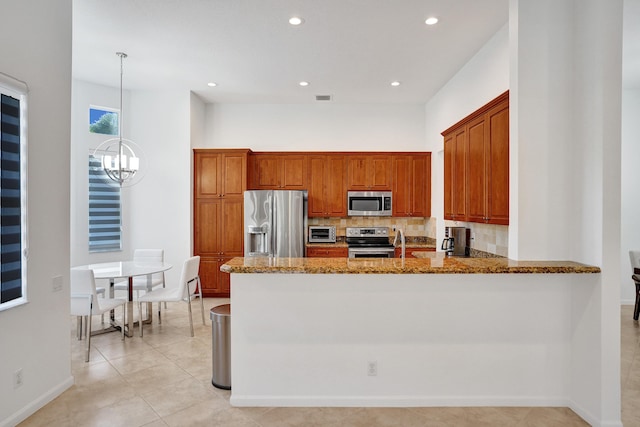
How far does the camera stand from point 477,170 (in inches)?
140

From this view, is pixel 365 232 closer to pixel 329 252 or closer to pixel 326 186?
pixel 329 252

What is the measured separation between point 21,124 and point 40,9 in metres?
0.89

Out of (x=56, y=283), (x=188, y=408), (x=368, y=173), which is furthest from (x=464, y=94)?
(x=56, y=283)

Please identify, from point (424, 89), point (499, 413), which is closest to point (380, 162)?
point (424, 89)

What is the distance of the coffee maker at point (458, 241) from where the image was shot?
4.46m

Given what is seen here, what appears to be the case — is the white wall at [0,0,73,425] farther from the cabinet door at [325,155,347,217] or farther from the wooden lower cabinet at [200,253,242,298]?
the cabinet door at [325,155,347,217]

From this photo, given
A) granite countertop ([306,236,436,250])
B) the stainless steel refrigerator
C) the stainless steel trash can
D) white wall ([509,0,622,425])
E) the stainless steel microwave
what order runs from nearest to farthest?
white wall ([509,0,622,425]) → the stainless steel trash can → the stainless steel refrigerator → granite countertop ([306,236,436,250]) → the stainless steel microwave

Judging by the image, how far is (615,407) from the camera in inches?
92.0

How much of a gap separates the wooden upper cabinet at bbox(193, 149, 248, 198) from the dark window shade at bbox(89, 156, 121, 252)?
1238 millimetres

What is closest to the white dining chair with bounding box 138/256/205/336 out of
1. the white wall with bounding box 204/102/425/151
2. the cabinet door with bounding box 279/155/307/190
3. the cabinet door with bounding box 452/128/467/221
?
the cabinet door with bounding box 279/155/307/190

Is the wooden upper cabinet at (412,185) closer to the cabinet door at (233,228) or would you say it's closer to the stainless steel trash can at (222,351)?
the cabinet door at (233,228)

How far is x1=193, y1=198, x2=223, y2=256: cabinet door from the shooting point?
19.2 feet

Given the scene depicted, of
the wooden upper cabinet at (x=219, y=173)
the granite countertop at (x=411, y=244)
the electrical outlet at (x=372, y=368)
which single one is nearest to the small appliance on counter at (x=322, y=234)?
the granite countertop at (x=411, y=244)

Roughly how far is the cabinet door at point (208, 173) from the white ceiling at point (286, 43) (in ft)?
3.42
